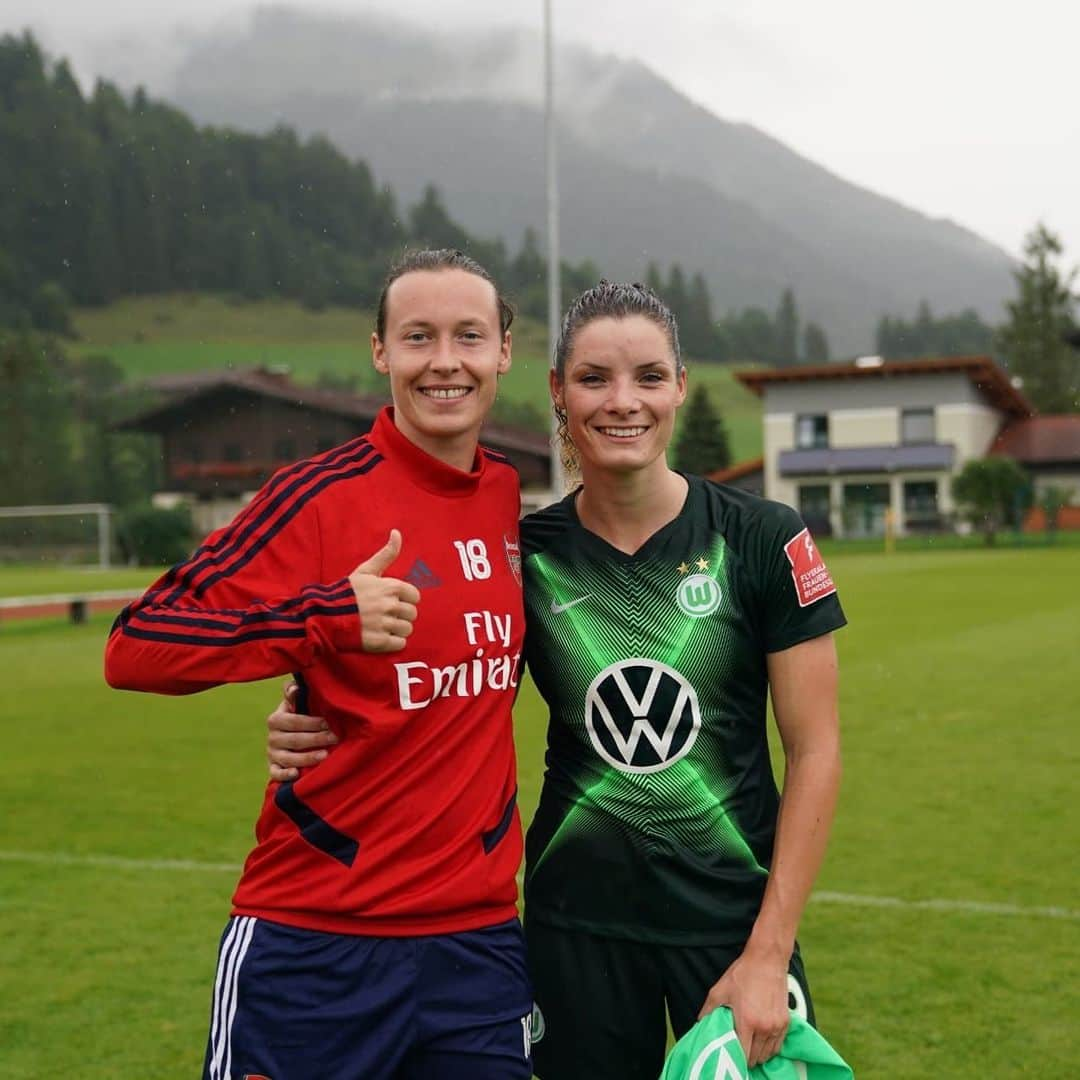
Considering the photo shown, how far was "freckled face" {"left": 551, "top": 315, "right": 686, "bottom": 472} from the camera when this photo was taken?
265 cm

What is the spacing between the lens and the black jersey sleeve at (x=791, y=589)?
103 inches

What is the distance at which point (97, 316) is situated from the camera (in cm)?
11912

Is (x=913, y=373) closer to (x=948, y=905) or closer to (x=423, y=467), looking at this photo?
(x=948, y=905)

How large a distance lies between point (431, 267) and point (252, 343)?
4393 inches

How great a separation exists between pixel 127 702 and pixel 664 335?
11.6 meters

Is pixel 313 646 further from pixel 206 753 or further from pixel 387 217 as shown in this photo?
pixel 387 217

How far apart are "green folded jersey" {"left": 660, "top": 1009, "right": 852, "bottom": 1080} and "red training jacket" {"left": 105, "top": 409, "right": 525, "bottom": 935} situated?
418mm

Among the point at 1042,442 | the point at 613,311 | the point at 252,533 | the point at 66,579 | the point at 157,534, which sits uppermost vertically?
the point at 1042,442

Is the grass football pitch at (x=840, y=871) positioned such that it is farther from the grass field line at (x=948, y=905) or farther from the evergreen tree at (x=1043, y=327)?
the evergreen tree at (x=1043, y=327)

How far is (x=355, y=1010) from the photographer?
247 centimetres

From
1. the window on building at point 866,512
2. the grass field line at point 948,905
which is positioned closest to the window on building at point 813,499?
the window on building at point 866,512

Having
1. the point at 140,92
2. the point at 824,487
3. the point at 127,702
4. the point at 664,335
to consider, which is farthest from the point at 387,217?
the point at 664,335

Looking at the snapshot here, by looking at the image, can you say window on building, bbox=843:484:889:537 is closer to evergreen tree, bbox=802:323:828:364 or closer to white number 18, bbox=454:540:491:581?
white number 18, bbox=454:540:491:581

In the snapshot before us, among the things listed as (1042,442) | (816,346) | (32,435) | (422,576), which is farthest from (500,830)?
(816,346)
